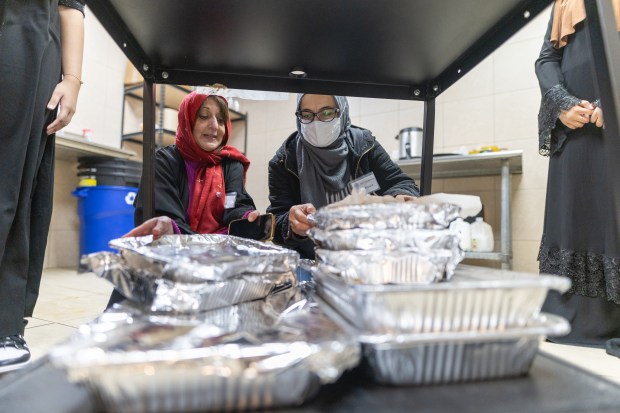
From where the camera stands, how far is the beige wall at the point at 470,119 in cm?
206

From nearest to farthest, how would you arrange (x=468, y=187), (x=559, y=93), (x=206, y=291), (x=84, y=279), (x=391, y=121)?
1. (x=206, y=291)
2. (x=559, y=93)
3. (x=84, y=279)
4. (x=468, y=187)
5. (x=391, y=121)

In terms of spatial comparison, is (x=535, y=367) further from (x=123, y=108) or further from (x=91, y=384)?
(x=123, y=108)

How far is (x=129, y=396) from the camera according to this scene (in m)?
0.25

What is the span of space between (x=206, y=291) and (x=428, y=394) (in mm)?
242

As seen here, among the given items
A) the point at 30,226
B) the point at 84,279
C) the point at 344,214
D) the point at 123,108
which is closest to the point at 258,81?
the point at 344,214

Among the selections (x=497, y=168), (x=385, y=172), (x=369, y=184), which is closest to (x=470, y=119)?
(x=497, y=168)

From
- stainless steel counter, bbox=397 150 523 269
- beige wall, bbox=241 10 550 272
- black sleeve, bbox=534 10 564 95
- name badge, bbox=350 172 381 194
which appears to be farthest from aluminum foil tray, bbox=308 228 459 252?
beige wall, bbox=241 10 550 272

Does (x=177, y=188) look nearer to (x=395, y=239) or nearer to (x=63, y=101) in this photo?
(x=63, y=101)

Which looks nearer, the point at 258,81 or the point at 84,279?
the point at 258,81

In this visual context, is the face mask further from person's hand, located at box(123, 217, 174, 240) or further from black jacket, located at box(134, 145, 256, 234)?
person's hand, located at box(123, 217, 174, 240)

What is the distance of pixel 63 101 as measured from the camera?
0.76 meters

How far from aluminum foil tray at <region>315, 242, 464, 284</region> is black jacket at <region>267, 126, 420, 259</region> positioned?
68cm

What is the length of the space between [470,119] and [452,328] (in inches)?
87.9

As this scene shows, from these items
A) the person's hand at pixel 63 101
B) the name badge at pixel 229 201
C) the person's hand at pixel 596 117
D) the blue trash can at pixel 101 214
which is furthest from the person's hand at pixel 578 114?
the blue trash can at pixel 101 214
